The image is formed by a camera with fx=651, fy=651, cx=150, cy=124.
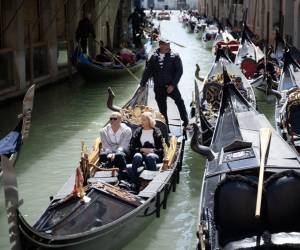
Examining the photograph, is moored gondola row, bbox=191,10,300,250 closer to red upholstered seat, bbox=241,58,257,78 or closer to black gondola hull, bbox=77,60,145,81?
red upholstered seat, bbox=241,58,257,78

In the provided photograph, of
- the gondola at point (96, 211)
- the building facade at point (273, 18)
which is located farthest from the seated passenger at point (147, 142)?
the building facade at point (273, 18)

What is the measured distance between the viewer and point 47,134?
6648mm

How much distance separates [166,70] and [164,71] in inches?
0.7

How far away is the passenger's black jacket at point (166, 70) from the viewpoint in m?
5.38

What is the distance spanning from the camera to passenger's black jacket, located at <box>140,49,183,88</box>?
5.38m

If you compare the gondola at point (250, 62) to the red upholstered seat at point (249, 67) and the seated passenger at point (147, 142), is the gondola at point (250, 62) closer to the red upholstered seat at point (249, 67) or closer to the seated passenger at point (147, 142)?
the red upholstered seat at point (249, 67)

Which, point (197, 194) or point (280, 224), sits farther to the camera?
point (197, 194)

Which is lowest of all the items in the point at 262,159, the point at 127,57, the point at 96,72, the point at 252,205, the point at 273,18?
the point at 96,72

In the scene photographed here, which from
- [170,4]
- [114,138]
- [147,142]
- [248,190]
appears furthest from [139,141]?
[170,4]

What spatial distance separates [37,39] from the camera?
9.95 metres

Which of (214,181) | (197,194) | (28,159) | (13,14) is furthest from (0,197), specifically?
(13,14)

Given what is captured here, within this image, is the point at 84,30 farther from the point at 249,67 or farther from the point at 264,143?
→ the point at 264,143

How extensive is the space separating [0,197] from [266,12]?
13442mm

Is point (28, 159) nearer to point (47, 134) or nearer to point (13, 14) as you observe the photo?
point (47, 134)
